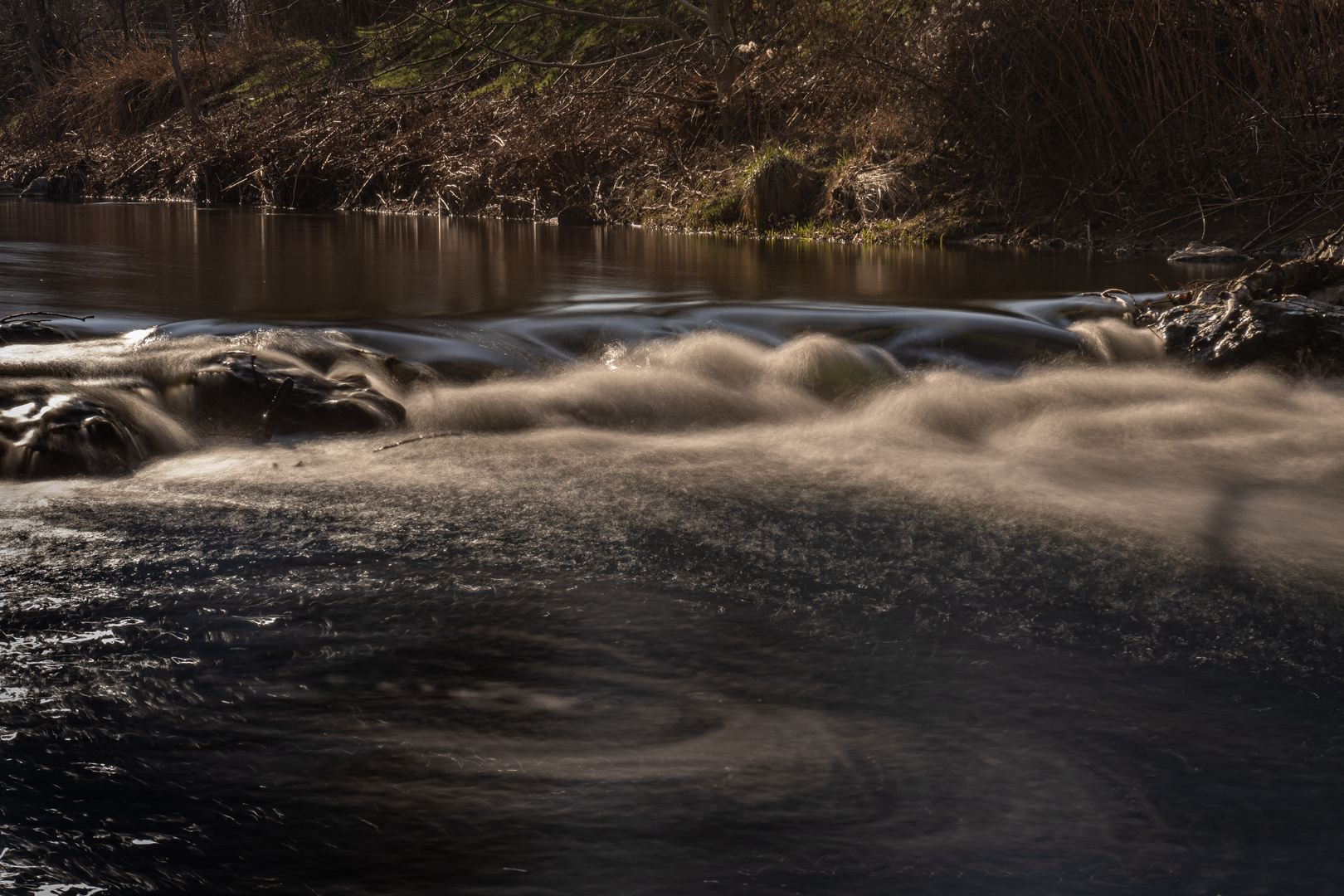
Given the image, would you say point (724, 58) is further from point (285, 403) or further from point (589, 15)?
point (285, 403)

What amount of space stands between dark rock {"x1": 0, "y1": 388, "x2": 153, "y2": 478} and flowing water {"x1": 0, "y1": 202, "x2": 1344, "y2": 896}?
0.10 feet

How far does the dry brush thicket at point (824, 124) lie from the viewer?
855 centimetres

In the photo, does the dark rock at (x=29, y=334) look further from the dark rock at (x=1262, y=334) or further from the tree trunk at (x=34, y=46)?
the tree trunk at (x=34, y=46)

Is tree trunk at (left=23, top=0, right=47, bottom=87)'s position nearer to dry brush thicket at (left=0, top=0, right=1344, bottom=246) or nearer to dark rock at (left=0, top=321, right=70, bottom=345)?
dry brush thicket at (left=0, top=0, right=1344, bottom=246)

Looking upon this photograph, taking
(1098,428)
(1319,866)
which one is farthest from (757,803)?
(1098,428)

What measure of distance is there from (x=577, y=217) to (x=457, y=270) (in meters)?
5.67

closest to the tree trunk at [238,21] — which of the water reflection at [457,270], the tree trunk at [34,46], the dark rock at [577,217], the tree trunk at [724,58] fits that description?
the tree trunk at [34,46]

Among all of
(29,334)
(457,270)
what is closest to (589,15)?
(457,270)

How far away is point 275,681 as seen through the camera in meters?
1.91

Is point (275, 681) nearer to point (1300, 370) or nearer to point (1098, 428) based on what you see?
point (1098, 428)

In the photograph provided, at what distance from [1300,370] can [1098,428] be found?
4.17ft

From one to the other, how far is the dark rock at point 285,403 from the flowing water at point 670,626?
1.3 inches

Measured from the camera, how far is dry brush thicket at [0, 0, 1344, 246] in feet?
28.0

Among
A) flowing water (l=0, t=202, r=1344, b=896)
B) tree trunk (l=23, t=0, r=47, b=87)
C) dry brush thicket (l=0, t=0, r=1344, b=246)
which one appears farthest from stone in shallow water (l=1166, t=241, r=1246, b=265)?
tree trunk (l=23, t=0, r=47, b=87)
